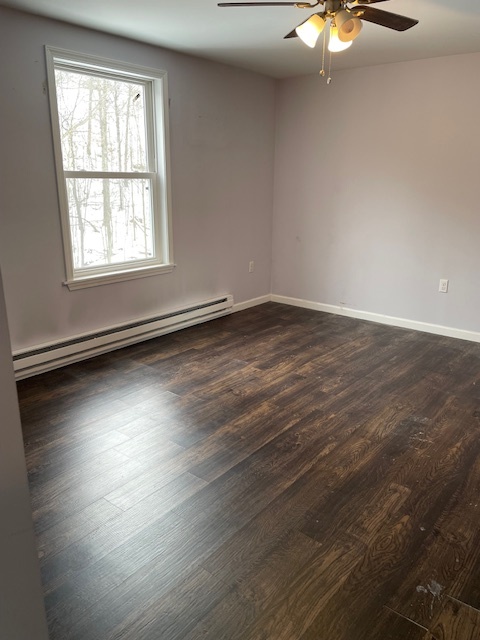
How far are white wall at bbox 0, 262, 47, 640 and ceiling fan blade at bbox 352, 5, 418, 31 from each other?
2255 mm

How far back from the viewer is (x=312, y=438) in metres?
2.54

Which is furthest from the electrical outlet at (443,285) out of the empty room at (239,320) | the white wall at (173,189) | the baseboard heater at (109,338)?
the baseboard heater at (109,338)

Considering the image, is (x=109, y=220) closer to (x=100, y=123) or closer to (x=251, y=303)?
(x=100, y=123)

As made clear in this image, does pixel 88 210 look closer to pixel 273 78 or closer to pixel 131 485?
pixel 131 485

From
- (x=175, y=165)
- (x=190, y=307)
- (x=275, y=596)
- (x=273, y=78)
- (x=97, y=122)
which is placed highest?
(x=273, y=78)

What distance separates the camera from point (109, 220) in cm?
374

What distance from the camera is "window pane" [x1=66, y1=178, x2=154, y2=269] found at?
3.53m

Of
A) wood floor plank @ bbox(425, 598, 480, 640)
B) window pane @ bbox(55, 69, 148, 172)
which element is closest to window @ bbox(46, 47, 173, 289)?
window pane @ bbox(55, 69, 148, 172)

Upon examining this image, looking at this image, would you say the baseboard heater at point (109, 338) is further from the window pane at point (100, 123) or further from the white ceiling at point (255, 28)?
the white ceiling at point (255, 28)

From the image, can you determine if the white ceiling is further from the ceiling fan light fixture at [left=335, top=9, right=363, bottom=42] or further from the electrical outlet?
the electrical outlet

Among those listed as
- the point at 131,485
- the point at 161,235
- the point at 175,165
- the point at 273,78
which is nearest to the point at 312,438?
the point at 131,485

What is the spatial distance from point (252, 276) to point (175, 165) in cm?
160

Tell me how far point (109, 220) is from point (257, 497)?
2.59 metres

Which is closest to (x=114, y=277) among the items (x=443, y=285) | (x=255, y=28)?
(x=255, y=28)
